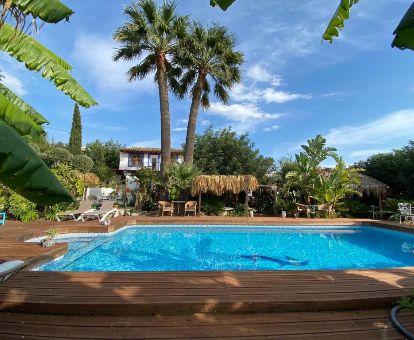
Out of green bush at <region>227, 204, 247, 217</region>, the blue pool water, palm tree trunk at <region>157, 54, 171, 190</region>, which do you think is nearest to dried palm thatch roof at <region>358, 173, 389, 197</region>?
the blue pool water

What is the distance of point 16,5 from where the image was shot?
303 cm

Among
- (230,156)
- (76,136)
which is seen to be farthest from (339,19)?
(76,136)

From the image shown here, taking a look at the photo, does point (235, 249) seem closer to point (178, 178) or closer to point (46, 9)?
point (178, 178)

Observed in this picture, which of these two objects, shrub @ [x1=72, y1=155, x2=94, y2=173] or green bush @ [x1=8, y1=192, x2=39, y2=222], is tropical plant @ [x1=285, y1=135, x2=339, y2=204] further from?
shrub @ [x1=72, y1=155, x2=94, y2=173]

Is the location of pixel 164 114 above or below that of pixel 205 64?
below

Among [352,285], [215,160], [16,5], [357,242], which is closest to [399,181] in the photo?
[357,242]

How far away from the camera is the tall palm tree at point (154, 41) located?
16562mm

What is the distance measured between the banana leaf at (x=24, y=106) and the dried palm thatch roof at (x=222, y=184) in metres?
12.4

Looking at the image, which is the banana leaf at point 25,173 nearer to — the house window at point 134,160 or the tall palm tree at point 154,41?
the tall palm tree at point 154,41

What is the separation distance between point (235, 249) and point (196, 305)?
6.26m

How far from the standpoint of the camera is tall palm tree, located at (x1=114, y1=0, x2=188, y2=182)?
16.6 m

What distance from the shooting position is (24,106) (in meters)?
4.75

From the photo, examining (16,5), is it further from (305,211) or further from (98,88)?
(98,88)

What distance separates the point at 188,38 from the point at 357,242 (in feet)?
46.2
